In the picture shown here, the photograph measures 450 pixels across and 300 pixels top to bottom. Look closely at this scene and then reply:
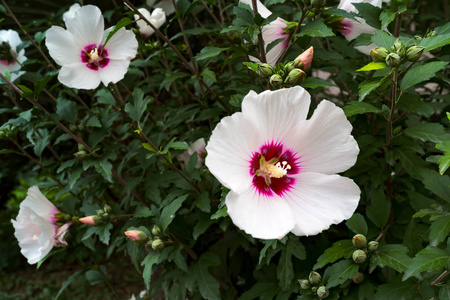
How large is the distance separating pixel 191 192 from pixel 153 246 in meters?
0.28

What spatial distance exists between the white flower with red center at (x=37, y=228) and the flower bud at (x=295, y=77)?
3.37 ft

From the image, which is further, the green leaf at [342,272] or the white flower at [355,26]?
the white flower at [355,26]

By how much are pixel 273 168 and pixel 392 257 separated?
41 centimetres

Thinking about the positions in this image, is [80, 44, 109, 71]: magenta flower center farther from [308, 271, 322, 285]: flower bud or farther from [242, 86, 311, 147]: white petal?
[308, 271, 322, 285]: flower bud

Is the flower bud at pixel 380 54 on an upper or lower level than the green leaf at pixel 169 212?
upper

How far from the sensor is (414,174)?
125 cm

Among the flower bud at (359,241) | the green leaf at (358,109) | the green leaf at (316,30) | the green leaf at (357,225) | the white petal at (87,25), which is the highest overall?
the green leaf at (316,30)

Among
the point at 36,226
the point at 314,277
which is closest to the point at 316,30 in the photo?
the point at 314,277

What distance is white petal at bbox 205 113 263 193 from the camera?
0.87 m

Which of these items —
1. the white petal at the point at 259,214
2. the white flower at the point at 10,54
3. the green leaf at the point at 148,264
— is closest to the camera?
the white petal at the point at 259,214

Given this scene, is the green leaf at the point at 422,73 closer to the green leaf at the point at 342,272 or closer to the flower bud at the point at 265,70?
the flower bud at the point at 265,70

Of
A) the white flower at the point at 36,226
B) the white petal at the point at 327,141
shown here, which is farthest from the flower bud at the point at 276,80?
the white flower at the point at 36,226

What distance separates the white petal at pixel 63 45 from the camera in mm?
1416

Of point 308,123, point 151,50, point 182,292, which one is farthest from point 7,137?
point 308,123
